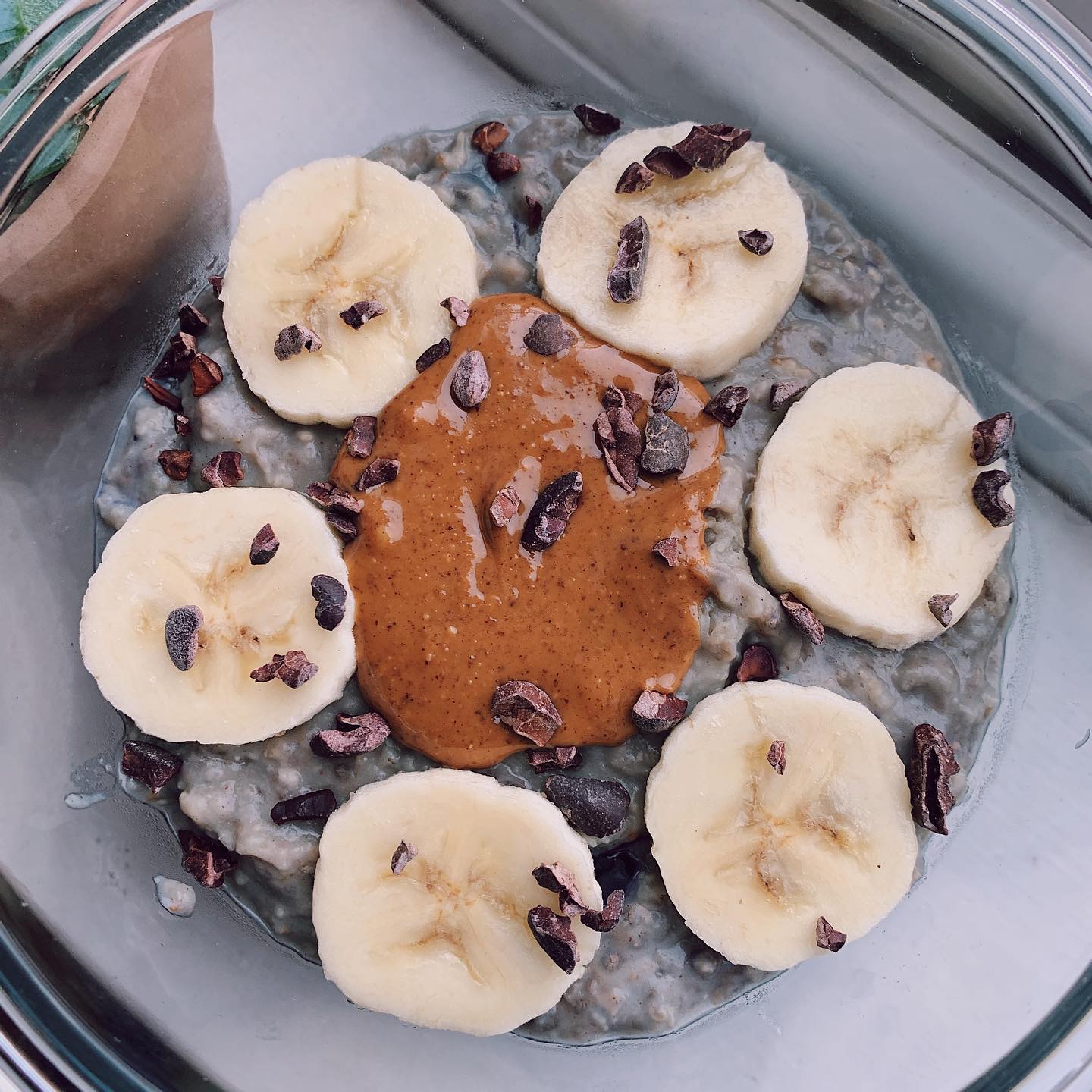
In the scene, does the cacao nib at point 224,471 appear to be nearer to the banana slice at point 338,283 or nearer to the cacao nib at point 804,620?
the banana slice at point 338,283

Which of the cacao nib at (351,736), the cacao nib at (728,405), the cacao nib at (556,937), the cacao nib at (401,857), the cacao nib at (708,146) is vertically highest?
the cacao nib at (708,146)

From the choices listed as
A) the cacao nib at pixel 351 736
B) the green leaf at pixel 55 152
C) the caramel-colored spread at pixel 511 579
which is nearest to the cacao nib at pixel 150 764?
the cacao nib at pixel 351 736

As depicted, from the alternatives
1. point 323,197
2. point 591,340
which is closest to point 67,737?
point 323,197

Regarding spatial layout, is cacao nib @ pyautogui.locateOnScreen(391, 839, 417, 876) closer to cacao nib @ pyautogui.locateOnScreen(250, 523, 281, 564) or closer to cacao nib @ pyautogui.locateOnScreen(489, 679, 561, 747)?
cacao nib @ pyautogui.locateOnScreen(489, 679, 561, 747)

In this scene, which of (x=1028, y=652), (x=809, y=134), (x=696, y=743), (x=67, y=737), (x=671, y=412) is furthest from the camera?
(x=809, y=134)

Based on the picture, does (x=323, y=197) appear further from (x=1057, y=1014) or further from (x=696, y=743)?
(x=1057, y=1014)

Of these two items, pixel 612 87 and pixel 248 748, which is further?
pixel 612 87

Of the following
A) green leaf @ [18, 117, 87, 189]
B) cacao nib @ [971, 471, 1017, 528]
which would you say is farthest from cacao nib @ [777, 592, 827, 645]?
green leaf @ [18, 117, 87, 189]

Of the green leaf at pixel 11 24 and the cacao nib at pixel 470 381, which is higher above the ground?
the cacao nib at pixel 470 381
